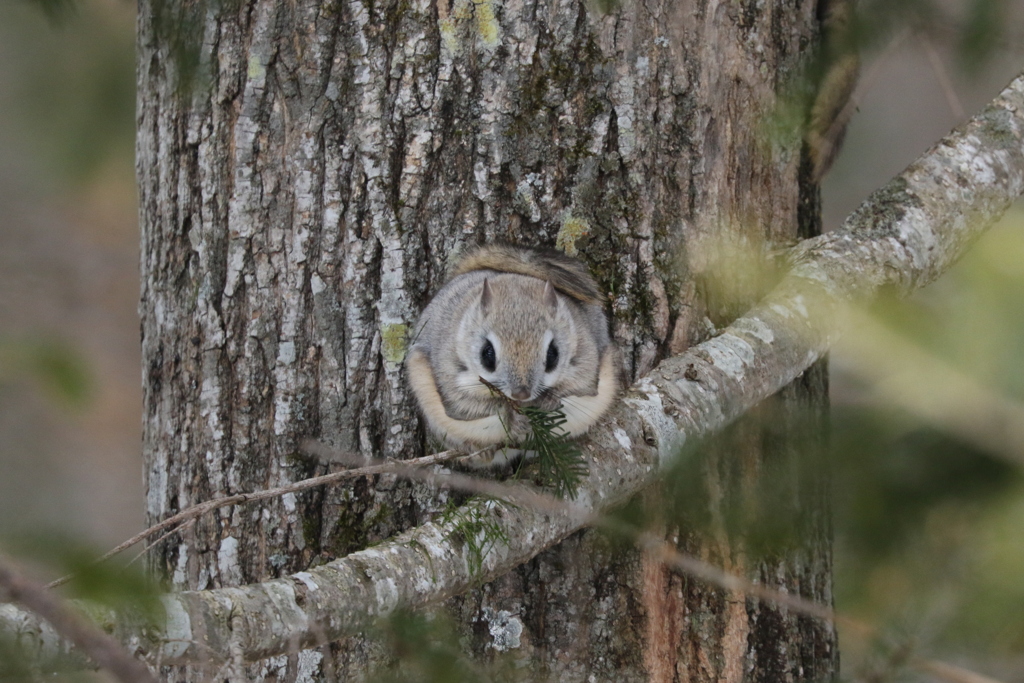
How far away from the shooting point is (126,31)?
410 cm

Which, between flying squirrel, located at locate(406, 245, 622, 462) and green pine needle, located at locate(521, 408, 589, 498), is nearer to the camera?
green pine needle, located at locate(521, 408, 589, 498)

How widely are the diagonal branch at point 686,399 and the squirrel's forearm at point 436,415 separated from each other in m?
0.35

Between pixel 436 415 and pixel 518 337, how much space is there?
0.27 metres

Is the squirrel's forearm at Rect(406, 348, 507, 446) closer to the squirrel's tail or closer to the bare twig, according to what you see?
the squirrel's tail

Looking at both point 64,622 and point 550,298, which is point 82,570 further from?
point 550,298

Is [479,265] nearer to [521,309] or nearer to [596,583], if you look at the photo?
[521,309]

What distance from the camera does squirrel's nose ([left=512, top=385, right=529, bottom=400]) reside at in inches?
80.8

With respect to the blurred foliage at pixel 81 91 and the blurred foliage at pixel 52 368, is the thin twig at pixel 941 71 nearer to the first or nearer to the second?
the blurred foliage at pixel 52 368

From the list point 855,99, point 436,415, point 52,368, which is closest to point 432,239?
point 436,415

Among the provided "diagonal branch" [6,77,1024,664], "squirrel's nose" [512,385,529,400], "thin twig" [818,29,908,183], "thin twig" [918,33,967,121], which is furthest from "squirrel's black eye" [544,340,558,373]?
"thin twig" [918,33,967,121]

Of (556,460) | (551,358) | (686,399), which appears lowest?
(556,460)

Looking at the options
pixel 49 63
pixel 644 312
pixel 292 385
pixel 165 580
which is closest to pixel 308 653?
pixel 165 580

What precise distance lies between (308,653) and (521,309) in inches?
36.3

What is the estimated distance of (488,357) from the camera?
2.19 metres
